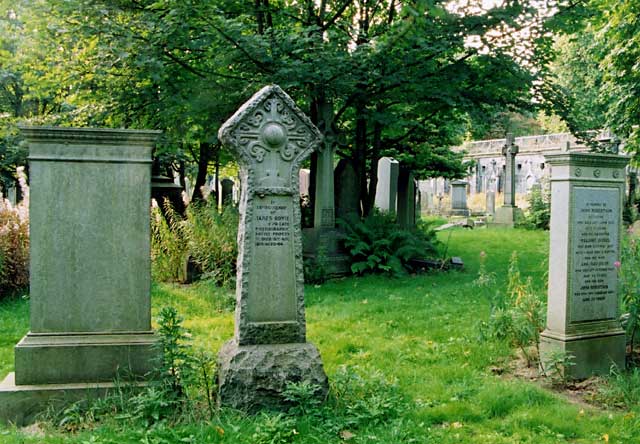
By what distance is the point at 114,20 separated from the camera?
1041cm

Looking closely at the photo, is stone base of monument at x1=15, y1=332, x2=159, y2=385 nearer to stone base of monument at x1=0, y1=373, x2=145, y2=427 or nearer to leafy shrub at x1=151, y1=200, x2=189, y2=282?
stone base of monument at x1=0, y1=373, x2=145, y2=427

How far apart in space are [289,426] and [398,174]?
11454mm

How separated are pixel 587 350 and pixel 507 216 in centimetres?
1789

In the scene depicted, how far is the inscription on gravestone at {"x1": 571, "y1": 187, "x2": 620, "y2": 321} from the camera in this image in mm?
5574

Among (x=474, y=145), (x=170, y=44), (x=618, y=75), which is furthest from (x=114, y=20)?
(x=474, y=145)

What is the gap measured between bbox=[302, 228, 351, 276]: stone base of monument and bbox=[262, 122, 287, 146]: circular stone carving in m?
6.61

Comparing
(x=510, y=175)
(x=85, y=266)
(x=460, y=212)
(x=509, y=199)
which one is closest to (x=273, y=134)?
(x=85, y=266)

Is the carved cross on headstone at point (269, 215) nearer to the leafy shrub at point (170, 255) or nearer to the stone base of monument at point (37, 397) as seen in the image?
the stone base of monument at point (37, 397)

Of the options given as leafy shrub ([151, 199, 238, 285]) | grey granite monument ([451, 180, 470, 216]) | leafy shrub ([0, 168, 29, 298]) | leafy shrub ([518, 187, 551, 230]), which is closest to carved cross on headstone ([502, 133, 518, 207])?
leafy shrub ([518, 187, 551, 230])

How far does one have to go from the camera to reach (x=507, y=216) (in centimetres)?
2278

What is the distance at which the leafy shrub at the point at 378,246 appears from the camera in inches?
445

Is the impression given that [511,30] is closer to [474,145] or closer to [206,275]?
[206,275]

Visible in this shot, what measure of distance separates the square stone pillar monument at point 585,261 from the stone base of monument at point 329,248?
5930 millimetres

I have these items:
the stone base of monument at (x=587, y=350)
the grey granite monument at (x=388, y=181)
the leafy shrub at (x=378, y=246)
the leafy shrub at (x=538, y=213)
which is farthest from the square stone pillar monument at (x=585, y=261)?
the leafy shrub at (x=538, y=213)
